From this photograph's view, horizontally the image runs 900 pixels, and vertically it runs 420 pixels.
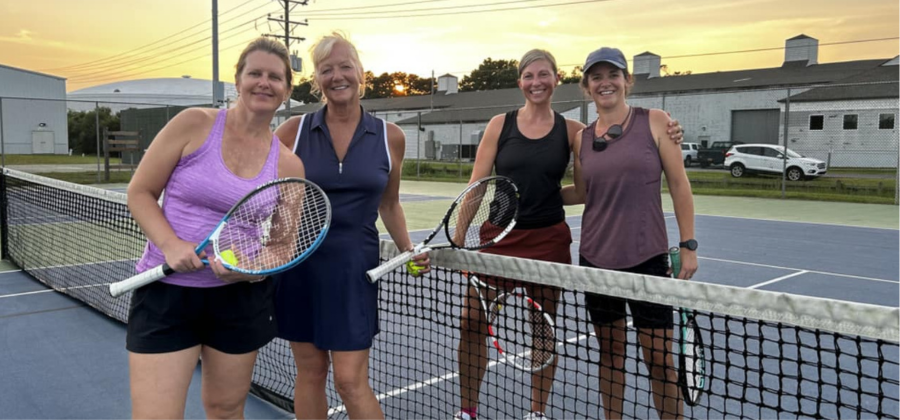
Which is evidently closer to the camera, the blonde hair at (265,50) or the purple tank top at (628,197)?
the blonde hair at (265,50)

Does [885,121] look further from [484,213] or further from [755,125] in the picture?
[484,213]

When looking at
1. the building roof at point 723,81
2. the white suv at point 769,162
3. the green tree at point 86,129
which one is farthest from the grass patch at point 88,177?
the white suv at point 769,162

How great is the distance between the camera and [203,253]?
2021 millimetres

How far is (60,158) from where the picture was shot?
24.9 metres

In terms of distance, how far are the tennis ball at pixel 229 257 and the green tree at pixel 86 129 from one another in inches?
1362

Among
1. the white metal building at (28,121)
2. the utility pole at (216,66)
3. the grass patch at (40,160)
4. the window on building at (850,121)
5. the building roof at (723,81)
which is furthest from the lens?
the building roof at (723,81)

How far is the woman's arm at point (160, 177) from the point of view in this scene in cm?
199

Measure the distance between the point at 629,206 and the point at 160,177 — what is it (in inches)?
65.2

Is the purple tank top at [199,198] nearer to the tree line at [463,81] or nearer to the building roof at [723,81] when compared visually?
the building roof at [723,81]

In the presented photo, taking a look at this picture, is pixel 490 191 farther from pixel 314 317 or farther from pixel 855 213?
pixel 855 213

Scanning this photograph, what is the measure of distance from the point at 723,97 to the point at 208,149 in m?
31.5

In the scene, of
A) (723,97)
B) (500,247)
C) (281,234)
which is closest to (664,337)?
(500,247)

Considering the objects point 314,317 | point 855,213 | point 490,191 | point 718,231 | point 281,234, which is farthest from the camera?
point 855,213

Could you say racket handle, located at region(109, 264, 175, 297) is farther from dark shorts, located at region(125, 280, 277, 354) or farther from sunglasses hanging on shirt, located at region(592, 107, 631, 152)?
sunglasses hanging on shirt, located at region(592, 107, 631, 152)
